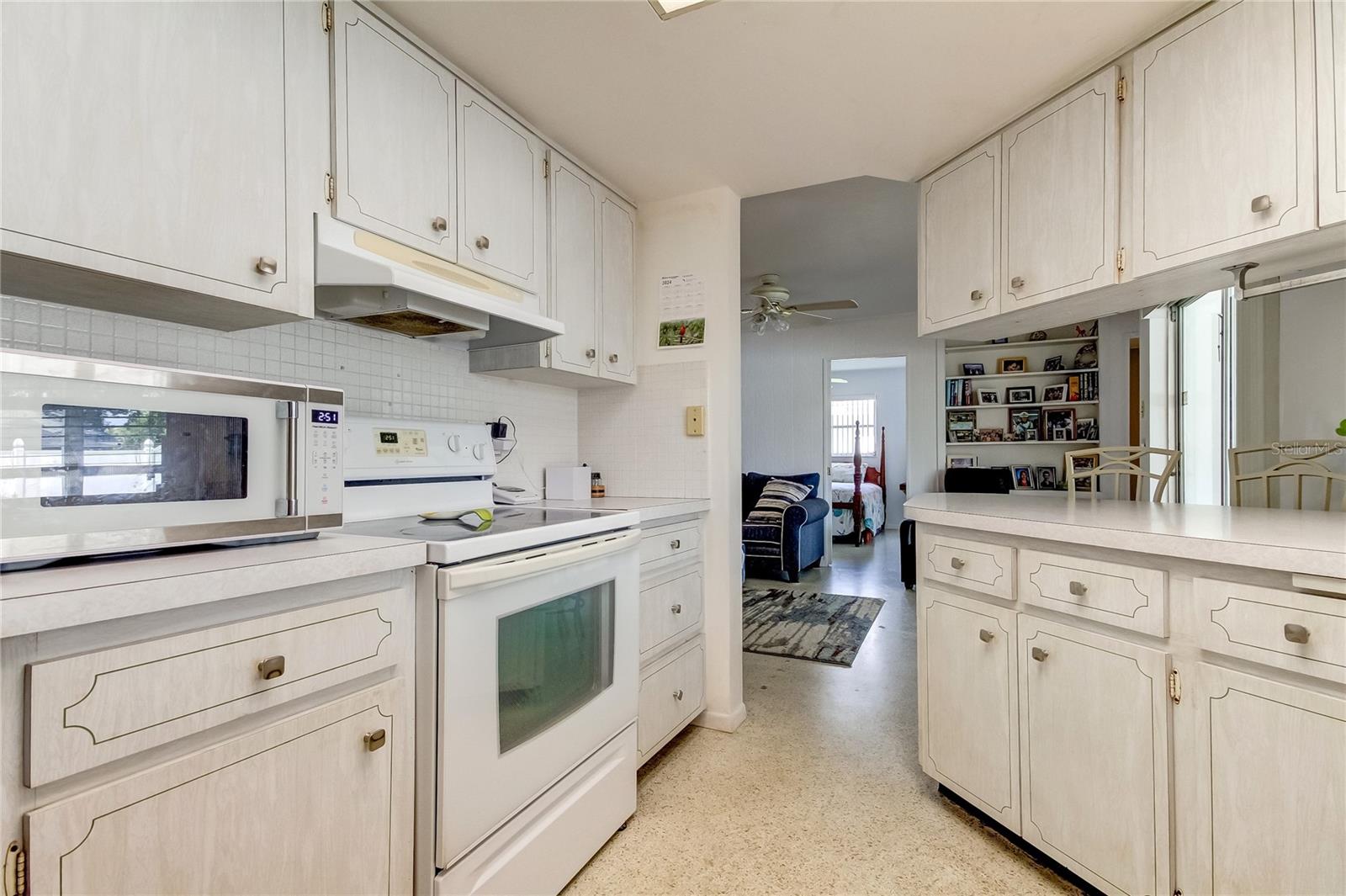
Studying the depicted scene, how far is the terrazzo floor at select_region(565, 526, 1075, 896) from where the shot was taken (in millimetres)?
1589

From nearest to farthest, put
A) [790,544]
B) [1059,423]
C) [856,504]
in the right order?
[790,544], [1059,423], [856,504]

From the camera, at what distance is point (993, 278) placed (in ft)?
6.88

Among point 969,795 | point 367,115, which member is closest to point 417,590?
point 367,115

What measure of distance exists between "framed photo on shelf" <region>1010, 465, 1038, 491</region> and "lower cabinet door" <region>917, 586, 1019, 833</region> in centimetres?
410

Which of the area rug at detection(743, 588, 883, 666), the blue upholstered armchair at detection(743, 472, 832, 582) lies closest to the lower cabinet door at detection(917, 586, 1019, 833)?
the area rug at detection(743, 588, 883, 666)

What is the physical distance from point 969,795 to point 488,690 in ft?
4.70

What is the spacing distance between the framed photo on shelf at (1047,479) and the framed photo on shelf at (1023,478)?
0.20 feet

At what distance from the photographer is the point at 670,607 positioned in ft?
7.34

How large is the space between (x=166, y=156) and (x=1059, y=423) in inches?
240

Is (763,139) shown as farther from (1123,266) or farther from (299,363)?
(299,363)

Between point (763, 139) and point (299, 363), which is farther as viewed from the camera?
point (763, 139)

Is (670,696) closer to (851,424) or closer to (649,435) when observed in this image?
(649,435)

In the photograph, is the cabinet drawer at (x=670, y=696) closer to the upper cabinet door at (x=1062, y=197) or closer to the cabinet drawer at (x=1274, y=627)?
the cabinet drawer at (x=1274, y=627)

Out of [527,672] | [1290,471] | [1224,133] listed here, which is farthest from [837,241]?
[527,672]
